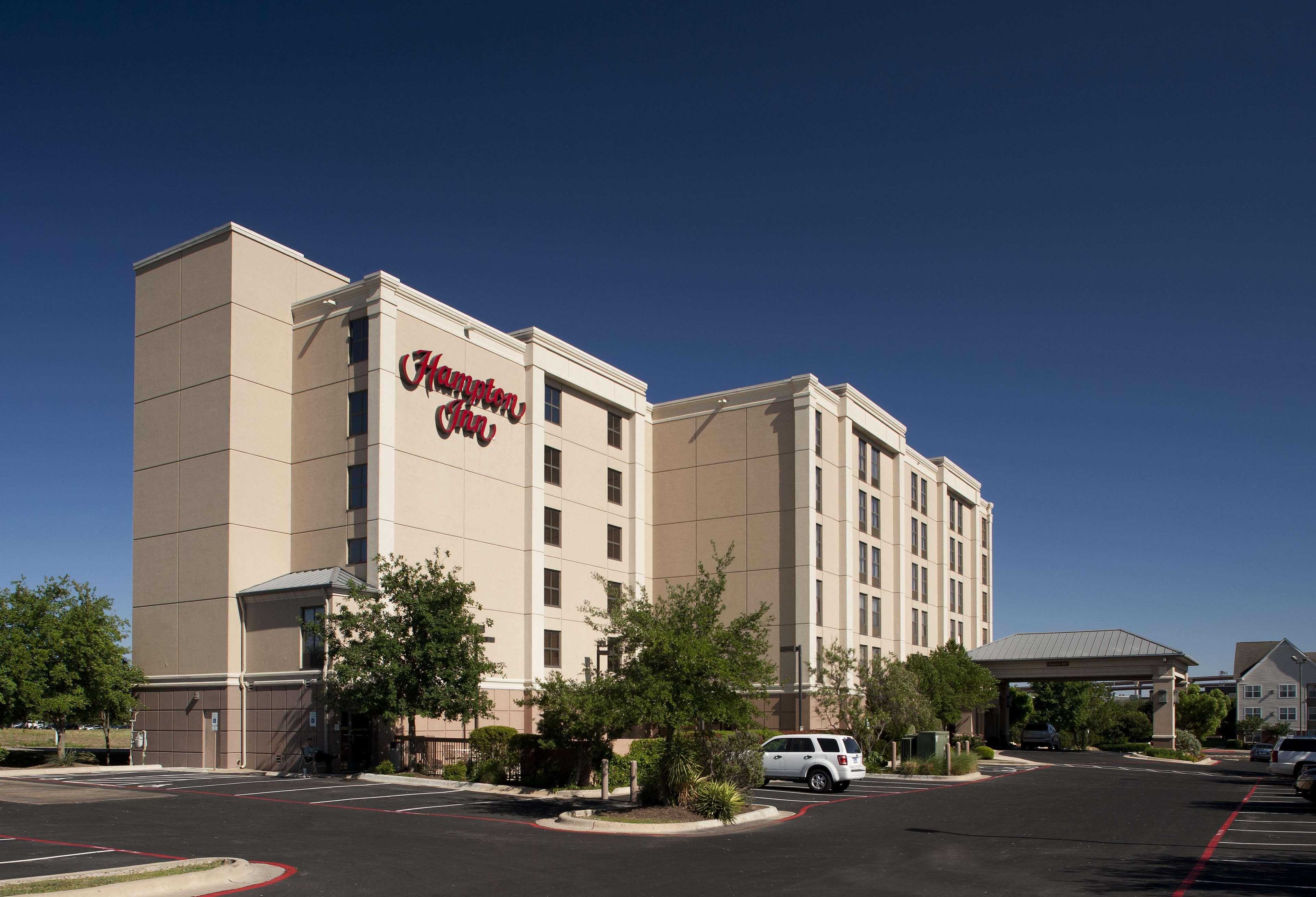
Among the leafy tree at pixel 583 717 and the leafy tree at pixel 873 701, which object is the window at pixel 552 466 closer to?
the leafy tree at pixel 873 701

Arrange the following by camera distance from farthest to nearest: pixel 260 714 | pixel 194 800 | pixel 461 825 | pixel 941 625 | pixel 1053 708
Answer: pixel 1053 708 → pixel 941 625 → pixel 260 714 → pixel 194 800 → pixel 461 825

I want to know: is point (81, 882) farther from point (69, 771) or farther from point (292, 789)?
point (69, 771)

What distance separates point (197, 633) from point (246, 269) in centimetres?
1489

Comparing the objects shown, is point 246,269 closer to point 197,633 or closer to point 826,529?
point 197,633

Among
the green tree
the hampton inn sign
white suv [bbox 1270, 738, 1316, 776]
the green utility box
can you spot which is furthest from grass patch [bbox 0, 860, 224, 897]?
white suv [bbox 1270, 738, 1316, 776]

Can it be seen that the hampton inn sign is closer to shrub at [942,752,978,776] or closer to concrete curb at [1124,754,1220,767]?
shrub at [942,752,978,776]

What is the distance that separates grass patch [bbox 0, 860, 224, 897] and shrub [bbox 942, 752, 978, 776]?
Answer: 3470 centimetres

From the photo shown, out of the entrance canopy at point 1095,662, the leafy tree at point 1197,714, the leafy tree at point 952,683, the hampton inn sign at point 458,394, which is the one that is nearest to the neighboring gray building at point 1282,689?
the leafy tree at point 1197,714

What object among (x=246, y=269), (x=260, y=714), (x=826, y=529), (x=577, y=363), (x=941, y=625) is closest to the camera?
(x=260, y=714)

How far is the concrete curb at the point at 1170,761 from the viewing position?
61094 mm

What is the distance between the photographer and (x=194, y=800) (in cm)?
2878

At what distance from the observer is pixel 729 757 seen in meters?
26.9

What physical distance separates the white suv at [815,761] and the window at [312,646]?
54.6ft

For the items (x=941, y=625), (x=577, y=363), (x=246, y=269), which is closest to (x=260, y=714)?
(x=246, y=269)
